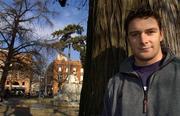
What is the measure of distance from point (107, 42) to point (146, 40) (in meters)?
1.11

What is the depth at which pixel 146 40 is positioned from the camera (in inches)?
108

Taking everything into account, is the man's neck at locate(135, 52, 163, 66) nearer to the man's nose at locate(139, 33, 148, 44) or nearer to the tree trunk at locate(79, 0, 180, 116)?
the man's nose at locate(139, 33, 148, 44)

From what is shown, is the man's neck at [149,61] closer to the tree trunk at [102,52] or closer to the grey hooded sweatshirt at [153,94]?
the grey hooded sweatshirt at [153,94]

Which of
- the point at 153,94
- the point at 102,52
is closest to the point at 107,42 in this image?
the point at 102,52

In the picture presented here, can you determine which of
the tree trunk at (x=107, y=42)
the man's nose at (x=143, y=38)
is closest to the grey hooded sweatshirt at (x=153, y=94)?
the man's nose at (x=143, y=38)

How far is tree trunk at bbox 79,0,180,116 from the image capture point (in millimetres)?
3719

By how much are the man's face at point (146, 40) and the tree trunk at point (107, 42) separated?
0.82 metres

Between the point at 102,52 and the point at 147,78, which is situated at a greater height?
the point at 102,52

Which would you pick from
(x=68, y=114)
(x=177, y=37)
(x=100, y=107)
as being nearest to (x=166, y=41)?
(x=177, y=37)

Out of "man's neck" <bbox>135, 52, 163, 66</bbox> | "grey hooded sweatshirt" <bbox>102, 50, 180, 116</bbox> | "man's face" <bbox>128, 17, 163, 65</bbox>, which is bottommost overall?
"grey hooded sweatshirt" <bbox>102, 50, 180, 116</bbox>

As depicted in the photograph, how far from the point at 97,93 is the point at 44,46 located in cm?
3716

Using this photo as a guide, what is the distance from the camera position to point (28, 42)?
4134 centimetres

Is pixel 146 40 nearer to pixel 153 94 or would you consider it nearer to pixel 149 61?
pixel 149 61

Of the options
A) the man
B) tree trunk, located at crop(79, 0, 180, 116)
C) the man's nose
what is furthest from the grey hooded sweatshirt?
tree trunk, located at crop(79, 0, 180, 116)
